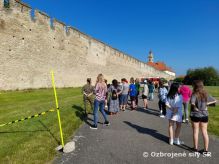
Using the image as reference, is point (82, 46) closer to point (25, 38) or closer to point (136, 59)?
point (25, 38)

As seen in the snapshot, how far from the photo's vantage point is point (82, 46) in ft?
95.3

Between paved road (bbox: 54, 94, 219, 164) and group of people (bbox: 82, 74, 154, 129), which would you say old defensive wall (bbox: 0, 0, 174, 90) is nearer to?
group of people (bbox: 82, 74, 154, 129)

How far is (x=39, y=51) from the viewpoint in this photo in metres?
20.9

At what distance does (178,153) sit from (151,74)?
56.4 meters

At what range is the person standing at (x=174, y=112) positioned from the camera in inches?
230

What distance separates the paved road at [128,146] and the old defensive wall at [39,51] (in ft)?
40.5

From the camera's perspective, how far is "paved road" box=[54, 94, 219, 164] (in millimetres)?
4676

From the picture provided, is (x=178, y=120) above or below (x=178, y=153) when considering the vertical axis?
above

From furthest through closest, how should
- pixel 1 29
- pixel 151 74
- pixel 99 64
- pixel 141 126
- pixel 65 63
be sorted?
pixel 151 74, pixel 99 64, pixel 65 63, pixel 1 29, pixel 141 126

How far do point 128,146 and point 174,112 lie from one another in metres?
1.51

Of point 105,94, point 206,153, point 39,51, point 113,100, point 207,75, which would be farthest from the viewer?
point 207,75

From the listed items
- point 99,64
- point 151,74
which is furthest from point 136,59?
point 99,64

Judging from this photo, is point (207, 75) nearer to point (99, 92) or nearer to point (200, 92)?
point (99, 92)

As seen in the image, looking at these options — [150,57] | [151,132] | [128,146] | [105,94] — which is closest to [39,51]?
[105,94]
